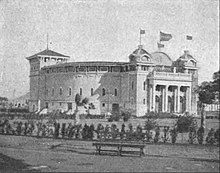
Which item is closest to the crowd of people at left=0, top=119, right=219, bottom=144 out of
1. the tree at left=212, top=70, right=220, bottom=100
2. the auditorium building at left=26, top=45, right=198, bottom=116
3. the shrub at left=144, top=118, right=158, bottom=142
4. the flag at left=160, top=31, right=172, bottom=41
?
the shrub at left=144, top=118, right=158, bottom=142

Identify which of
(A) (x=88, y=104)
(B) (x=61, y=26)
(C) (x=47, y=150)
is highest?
(B) (x=61, y=26)

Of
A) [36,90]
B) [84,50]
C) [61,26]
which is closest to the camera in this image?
[84,50]

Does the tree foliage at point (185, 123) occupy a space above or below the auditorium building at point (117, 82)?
below

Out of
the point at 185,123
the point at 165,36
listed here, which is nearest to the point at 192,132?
the point at 185,123

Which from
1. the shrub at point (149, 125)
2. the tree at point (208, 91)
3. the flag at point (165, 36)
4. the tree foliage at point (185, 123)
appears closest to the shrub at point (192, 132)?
the tree foliage at point (185, 123)

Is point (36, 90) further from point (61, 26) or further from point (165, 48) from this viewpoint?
point (165, 48)

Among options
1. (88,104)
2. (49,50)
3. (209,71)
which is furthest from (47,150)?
(209,71)

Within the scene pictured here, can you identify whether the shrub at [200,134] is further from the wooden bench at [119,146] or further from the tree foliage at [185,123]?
the wooden bench at [119,146]
